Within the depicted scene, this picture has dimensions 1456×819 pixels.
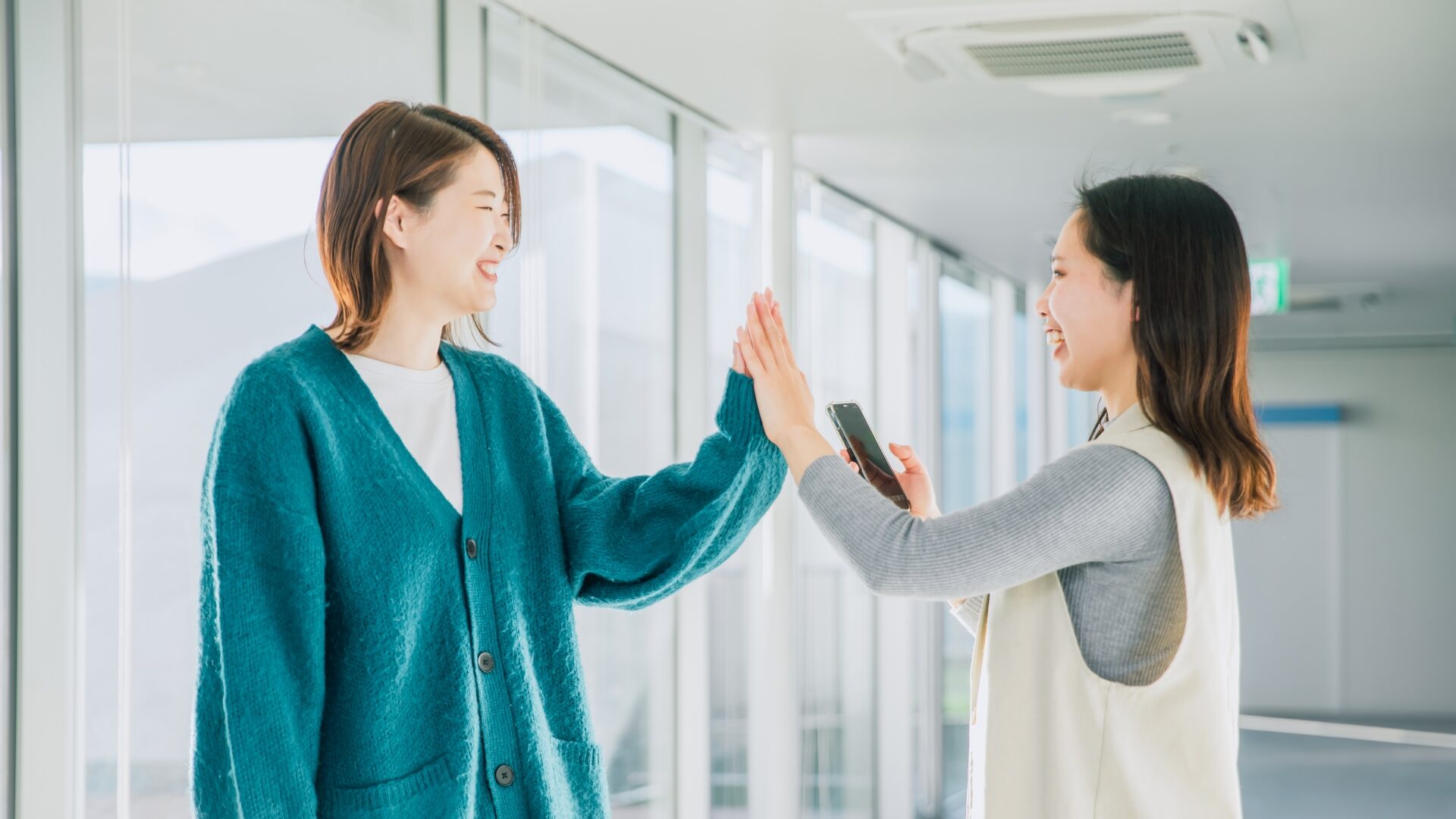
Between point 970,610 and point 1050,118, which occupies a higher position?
point 1050,118

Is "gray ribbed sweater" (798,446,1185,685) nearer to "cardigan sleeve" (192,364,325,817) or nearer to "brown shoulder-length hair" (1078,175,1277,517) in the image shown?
"brown shoulder-length hair" (1078,175,1277,517)

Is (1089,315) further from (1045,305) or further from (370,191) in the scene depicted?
(370,191)

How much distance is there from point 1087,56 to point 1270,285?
342 cm

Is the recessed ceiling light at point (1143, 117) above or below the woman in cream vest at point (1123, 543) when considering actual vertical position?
above

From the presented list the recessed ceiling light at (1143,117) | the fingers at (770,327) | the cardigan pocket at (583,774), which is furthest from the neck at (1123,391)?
the recessed ceiling light at (1143,117)

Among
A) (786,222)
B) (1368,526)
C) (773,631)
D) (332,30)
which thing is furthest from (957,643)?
(332,30)

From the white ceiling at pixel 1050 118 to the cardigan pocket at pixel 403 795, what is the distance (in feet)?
6.67

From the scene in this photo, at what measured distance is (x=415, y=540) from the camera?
144 centimetres

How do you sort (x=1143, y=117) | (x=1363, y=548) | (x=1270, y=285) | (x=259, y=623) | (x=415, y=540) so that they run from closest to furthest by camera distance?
1. (x=259, y=623)
2. (x=415, y=540)
3. (x=1143, y=117)
4. (x=1270, y=285)
5. (x=1363, y=548)

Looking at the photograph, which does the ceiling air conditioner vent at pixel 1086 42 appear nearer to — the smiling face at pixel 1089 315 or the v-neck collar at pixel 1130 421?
the smiling face at pixel 1089 315

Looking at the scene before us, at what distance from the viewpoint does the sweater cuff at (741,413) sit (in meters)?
1.62

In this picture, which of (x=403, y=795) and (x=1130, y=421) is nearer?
(x=403, y=795)

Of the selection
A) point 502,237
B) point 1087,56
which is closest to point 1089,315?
point 502,237

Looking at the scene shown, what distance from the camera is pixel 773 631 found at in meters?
4.57
